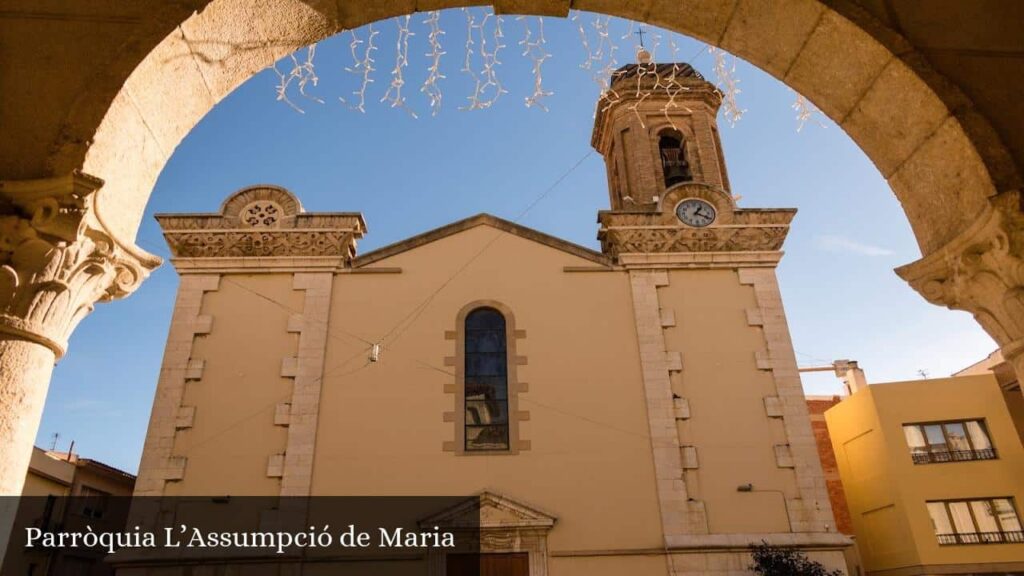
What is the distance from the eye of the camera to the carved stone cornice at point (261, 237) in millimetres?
12516

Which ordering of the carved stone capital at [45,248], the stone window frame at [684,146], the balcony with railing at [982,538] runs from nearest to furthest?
the carved stone capital at [45,248] < the balcony with railing at [982,538] < the stone window frame at [684,146]

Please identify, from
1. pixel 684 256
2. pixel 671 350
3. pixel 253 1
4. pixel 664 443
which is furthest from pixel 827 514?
pixel 253 1

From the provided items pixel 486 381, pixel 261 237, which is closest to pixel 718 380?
pixel 486 381

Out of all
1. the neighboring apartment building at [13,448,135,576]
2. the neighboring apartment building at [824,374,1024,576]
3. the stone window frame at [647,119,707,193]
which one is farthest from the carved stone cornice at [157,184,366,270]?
the neighboring apartment building at [824,374,1024,576]

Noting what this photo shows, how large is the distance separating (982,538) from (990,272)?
1650 cm

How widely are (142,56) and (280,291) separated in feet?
32.4

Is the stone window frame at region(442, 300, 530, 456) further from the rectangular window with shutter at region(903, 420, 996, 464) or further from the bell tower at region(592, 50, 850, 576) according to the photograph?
the rectangular window with shutter at region(903, 420, 996, 464)

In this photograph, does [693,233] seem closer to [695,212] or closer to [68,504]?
[695,212]

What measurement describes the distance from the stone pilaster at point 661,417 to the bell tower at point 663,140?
367 centimetres

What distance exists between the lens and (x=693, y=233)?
42.9 feet

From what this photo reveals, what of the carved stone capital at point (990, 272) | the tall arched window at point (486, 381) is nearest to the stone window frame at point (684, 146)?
the tall arched window at point (486, 381)

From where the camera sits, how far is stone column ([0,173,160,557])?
2.41m

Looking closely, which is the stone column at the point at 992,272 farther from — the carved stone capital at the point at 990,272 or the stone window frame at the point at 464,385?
the stone window frame at the point at 464,385

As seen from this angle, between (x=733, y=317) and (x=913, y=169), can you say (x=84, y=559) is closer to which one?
(x=733, y=317)
